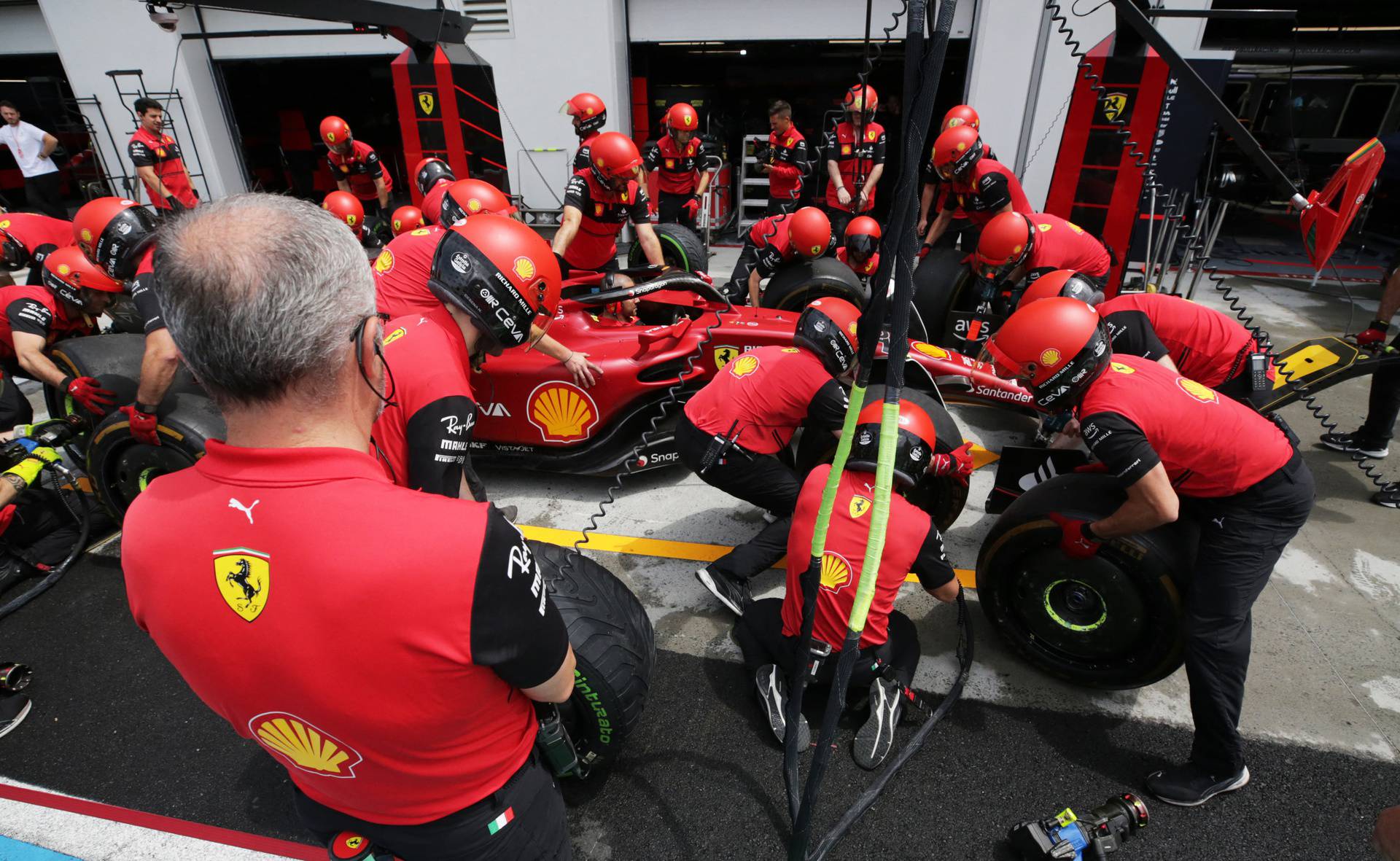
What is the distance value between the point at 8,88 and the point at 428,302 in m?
20.8

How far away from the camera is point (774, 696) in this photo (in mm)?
2609

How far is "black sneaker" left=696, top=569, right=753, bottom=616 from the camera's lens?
3205 millimetres

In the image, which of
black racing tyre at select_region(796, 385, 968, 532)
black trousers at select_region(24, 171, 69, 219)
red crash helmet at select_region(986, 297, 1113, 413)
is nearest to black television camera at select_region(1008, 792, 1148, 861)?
red crash helmet at select_region(986, 297, 1113, 413)

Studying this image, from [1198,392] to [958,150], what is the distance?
144 inches

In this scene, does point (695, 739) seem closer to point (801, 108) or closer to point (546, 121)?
point (546, 121)

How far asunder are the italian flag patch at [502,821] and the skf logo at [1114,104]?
303 inches

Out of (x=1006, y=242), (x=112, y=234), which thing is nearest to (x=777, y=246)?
(x=1006, y=242)

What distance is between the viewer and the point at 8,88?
15.4 metres

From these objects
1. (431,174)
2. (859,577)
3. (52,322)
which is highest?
(431,174)

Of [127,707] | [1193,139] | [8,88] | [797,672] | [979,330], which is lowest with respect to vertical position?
[127,707]

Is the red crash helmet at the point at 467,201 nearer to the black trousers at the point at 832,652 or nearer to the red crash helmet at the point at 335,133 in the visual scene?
the black trousers at the point at 832,652

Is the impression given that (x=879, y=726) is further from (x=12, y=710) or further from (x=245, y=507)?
(x=12, y=710)

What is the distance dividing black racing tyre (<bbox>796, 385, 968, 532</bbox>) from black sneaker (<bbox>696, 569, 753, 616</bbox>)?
854 mm

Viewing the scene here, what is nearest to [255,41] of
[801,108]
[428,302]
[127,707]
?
[801,108]
